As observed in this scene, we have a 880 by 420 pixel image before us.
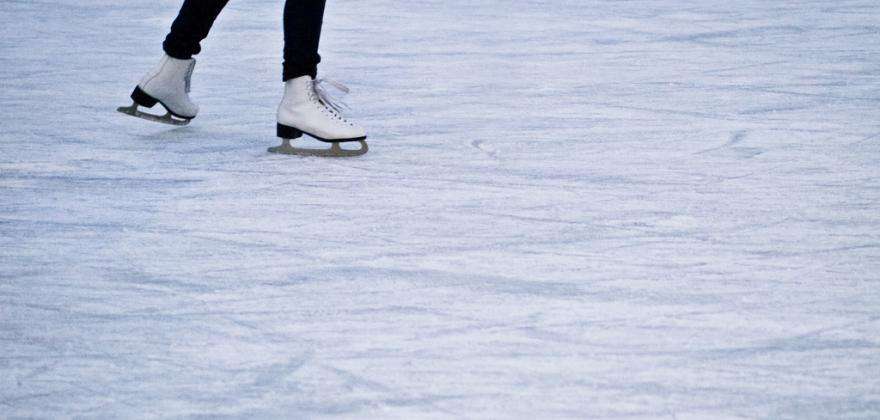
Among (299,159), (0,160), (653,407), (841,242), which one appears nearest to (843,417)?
(653,407)

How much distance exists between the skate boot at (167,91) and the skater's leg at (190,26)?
2cm

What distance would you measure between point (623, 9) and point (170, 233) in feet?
13.6

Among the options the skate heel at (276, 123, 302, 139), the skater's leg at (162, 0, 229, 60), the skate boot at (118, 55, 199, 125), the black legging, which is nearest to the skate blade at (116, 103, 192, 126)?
the skate boot at (118, 55, 199, 125)

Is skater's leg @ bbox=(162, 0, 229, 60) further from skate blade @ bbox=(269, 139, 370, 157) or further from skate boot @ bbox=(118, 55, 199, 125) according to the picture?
skate blade @ bbox=(269, 139, 370, 157)

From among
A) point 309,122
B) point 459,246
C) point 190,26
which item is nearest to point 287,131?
point 309,122

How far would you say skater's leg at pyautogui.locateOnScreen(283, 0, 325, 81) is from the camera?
3.10m

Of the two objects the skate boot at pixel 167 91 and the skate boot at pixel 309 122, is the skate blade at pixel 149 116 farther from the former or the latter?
the skate boot at pixel 309 122

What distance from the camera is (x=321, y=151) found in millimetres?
3152

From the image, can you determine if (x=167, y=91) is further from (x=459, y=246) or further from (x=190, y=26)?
(x=459, y=246)

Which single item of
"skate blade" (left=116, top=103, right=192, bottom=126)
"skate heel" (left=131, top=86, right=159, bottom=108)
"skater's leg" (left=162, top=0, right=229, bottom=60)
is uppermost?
"skater's leg" (left=162, top=0, right=229, bottom=60)

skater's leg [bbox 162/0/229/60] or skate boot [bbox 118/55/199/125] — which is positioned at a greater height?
skater's leg [bbox 162/0/229/60]

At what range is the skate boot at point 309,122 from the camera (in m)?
3.12

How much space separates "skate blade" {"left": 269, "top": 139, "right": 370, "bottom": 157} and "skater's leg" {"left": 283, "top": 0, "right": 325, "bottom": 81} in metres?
0.15

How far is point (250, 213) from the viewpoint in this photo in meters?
2.54
